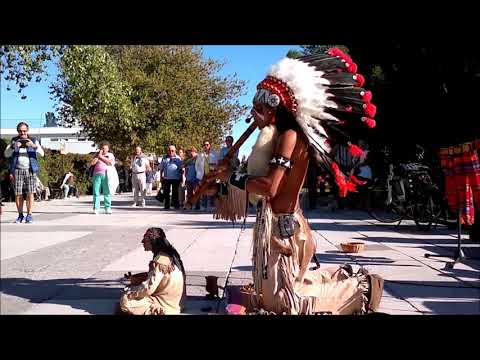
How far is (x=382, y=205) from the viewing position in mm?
10188

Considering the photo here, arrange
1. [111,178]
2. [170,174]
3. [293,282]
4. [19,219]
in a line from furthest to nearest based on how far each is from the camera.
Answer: [170,174] → [111,178] → [19,219] → [293,282]

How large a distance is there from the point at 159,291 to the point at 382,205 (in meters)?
7.38

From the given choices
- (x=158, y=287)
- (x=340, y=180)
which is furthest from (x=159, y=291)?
(x=340, y=180)

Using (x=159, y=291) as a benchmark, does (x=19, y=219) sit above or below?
above

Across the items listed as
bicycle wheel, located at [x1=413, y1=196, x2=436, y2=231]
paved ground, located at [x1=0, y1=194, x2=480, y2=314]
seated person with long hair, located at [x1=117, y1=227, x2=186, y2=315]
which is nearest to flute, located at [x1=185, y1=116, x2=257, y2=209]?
seated person with long hair, located at [x1=117, y1=227, x2=186, y2=315]

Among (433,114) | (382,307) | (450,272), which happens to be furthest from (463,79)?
(382,307)

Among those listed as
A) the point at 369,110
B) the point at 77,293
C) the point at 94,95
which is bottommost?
the point at 77,293

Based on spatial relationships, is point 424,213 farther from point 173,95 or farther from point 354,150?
point 354,150

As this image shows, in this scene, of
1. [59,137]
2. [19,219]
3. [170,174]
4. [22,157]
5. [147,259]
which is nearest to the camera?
[22,157]

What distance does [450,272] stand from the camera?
5.01m

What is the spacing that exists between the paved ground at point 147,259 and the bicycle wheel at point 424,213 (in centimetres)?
17

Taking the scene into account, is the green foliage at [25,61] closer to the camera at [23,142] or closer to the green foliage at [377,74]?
the camera at [23,142]

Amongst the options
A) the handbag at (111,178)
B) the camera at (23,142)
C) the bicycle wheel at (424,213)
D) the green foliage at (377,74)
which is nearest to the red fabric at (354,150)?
the camera at (23,142)

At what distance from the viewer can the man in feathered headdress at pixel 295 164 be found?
3154 mm
